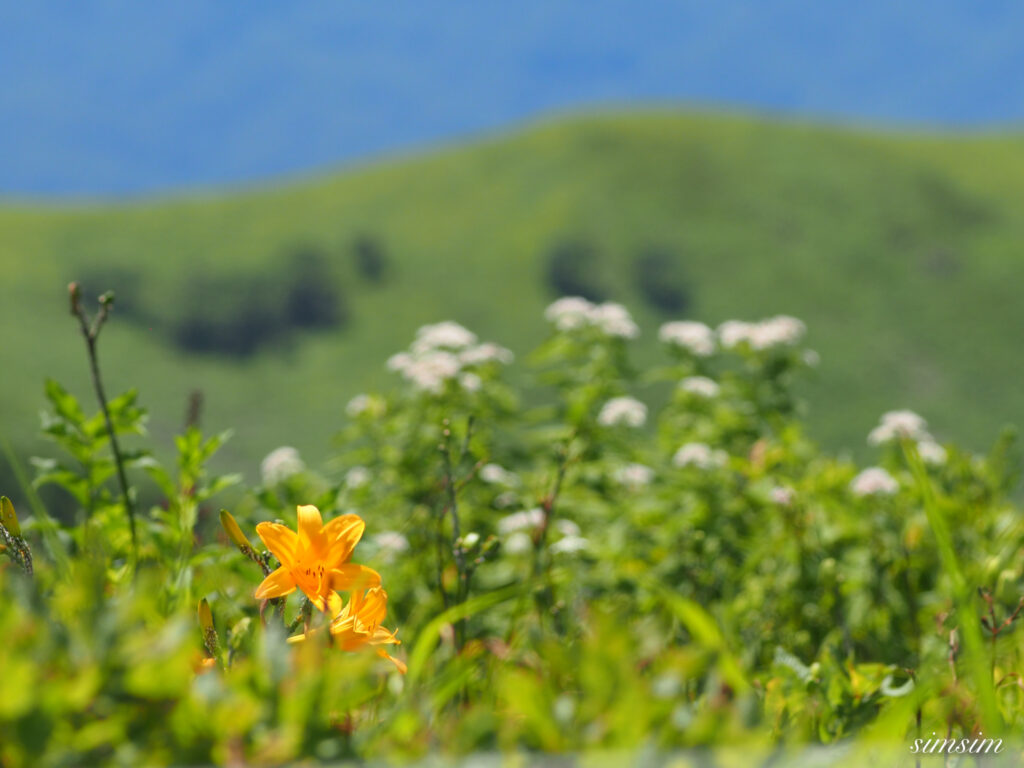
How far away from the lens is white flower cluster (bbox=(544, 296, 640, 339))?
A: 5492 millimetres

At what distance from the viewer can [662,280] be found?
170ft

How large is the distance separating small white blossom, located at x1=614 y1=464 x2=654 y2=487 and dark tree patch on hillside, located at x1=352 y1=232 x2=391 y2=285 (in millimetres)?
50095

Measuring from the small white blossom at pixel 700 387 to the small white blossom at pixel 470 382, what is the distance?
3.94 ft

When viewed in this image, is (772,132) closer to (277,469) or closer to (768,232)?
(768,232)

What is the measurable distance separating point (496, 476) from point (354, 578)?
9.61 ft

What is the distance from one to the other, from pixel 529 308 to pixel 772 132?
2096cm

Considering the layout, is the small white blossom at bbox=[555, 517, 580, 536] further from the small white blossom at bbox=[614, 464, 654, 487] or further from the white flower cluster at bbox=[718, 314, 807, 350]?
the white flower cluster at bbox=[718, 314, 807, 350]

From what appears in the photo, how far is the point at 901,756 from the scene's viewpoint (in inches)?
41.5

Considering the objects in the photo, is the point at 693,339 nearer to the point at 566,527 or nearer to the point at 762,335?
the point at 762,335

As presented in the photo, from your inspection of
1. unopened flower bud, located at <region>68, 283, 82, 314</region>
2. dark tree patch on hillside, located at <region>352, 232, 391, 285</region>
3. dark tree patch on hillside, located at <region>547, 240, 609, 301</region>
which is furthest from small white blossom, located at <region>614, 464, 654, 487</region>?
dark tree patch on hillside, located at <region>352, 232, 391, 285</region>

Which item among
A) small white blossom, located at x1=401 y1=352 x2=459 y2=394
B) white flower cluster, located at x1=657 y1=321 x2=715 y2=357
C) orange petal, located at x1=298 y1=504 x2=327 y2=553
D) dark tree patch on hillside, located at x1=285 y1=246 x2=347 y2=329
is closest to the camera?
orange petal, located at x1=298 y1=504 x2=327 y2=553

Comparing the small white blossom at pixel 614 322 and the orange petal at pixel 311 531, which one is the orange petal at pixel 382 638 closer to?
the orange petal at pixel 311 531

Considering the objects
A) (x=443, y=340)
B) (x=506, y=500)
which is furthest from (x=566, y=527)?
(x=443, y=340)

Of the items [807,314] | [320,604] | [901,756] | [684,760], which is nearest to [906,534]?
[901,756]
